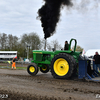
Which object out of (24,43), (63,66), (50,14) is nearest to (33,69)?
(63,66)

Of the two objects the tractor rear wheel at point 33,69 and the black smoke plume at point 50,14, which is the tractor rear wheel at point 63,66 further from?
the black smoke plume at point 50,14

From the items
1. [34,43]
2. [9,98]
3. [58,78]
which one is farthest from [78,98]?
[34,43]

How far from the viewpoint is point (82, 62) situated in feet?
24.4

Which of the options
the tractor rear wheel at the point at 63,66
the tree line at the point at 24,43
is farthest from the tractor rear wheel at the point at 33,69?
the tree line at the point at 24,43

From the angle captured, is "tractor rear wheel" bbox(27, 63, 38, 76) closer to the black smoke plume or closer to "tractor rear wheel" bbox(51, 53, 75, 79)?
"tractor rear wheel" bbox(51, 53, 75, 79)

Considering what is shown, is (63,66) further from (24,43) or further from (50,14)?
(24,43)

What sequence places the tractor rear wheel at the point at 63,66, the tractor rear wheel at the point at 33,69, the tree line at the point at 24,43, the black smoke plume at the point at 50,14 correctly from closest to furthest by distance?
the tractor rear wheel at the point at 63,66 < the tractor rear wheel at the point at 33,69 < the black smoke plume at the point at 50,14 < the tree line at the point at 24,43

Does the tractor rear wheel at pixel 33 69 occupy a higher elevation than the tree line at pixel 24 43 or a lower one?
lower

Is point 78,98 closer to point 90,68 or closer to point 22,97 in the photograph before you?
point 22,97

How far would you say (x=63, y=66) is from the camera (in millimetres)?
8047

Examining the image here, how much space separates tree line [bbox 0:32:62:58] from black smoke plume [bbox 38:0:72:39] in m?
33.5

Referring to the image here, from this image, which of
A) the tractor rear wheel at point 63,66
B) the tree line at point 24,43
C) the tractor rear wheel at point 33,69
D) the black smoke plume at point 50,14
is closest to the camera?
the tractor rear wheel at point 63,66

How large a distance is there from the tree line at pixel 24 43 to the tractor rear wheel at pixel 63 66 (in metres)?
36.6

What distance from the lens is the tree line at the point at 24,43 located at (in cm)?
4866
